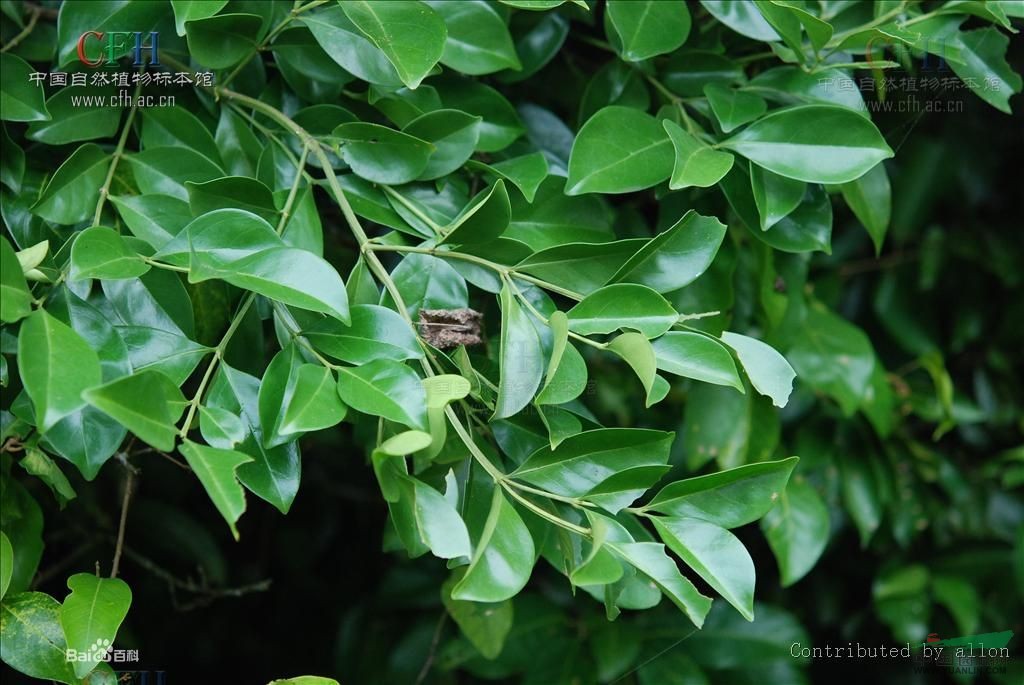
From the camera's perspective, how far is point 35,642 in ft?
1.73

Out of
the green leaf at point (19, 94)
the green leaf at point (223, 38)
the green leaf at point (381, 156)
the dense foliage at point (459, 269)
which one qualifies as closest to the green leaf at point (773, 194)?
the dense foliage at point (459, 269)

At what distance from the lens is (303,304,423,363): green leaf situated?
0.48 meters

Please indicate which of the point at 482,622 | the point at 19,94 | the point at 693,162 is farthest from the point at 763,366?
the point at 19,94

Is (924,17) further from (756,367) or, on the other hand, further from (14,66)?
(14,66)

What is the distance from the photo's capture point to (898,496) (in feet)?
3.38

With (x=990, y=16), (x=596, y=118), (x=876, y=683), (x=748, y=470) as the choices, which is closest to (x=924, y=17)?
(x=990, y=16)

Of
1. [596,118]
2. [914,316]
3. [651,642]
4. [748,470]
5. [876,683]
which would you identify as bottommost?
[876,683]

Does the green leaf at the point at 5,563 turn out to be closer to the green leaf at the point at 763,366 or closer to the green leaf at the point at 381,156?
the green leaf at the point at 381,156

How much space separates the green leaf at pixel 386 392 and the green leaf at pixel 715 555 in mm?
151

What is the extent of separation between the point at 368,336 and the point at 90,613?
0.74 ft

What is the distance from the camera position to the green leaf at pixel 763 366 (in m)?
0.49

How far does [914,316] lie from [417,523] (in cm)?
94

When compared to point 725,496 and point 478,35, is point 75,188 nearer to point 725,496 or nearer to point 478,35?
point 478,35

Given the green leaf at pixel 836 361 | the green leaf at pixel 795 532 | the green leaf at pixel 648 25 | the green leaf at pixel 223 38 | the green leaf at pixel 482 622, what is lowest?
the green leaf at pixel 795 532
